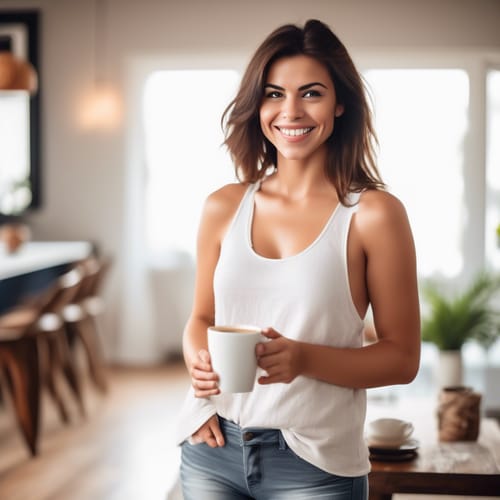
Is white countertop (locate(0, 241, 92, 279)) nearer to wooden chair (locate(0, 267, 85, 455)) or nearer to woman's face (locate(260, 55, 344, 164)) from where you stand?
wooden chair (locate(0, 267, 85, 455))

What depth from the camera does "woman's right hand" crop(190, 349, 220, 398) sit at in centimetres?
110

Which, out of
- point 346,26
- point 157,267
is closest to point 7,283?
point 157,267

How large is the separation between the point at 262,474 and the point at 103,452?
9.57 feet

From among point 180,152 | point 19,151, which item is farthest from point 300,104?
point 19,151

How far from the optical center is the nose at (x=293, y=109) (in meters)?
1.19

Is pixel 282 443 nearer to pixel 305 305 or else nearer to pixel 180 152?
pixel 305 305

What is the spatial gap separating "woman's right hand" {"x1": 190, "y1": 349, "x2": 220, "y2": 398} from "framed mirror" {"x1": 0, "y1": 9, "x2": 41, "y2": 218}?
211 inches

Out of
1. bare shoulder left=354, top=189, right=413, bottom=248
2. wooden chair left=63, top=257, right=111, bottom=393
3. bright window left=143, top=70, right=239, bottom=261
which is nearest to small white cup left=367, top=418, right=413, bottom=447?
bare shoulder left=354, top=189, right=413, bottom=248

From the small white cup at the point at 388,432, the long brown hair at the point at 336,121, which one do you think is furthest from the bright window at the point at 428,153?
the long brown hair at the point at 336,121

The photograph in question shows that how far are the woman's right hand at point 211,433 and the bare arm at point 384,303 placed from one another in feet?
0.52

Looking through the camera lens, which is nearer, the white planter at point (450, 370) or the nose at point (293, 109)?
the nose at point (293, 109)

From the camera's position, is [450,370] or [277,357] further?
[450,370]

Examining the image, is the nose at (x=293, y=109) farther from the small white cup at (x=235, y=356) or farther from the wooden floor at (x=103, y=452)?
the wooden floor at (x=103, y=452)

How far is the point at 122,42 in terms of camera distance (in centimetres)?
616
